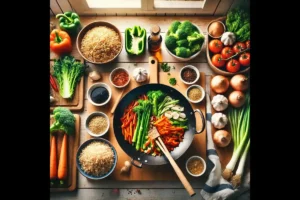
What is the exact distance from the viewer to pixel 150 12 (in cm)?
189

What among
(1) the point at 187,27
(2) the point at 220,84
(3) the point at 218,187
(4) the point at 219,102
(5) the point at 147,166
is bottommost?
(3) the point at 218,187

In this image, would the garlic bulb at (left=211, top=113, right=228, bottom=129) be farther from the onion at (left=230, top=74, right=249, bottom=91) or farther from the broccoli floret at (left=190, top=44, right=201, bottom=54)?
the broccoli floret at (left=190, top=44, right=201, bottom=54)

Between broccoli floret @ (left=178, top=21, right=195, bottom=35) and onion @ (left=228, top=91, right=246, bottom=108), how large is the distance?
43cm

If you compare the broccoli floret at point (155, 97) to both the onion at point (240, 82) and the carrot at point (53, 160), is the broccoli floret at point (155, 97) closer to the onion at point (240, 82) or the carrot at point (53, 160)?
the onion at point (240, 82)

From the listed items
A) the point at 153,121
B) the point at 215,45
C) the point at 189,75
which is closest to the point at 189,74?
the point at 189,75

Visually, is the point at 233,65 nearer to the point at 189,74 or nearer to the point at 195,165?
the point at 189,74

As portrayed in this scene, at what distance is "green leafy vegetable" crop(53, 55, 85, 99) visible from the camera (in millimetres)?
1750

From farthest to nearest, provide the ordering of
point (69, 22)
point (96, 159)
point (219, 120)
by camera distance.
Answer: point (69, 22)
point (219, 120)
point (96, 159)

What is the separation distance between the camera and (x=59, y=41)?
5.76 feet

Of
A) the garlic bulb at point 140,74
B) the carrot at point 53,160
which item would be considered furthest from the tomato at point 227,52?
the carrot at point 53,160
